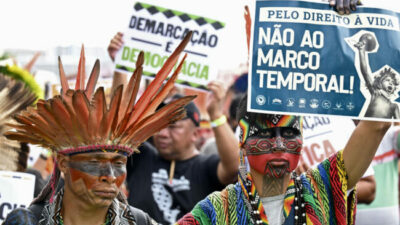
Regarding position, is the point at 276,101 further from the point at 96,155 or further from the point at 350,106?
the point at 96,155

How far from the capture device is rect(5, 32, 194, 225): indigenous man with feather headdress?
4.31m

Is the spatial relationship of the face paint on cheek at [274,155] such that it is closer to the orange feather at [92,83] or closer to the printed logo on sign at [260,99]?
the printed logo on sign at [260,99]

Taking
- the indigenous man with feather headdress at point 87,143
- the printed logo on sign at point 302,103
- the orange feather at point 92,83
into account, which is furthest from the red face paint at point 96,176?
the printed logo on sign at point 302,103

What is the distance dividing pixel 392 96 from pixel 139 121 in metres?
1.38

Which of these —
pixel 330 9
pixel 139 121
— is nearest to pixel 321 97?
pixel 330 9

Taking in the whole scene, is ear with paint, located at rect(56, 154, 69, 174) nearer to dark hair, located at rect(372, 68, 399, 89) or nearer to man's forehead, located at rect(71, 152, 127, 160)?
man's forehead, located at rect(71, 152, 127, 160)

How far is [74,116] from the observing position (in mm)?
4309

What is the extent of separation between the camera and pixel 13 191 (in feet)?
18.1

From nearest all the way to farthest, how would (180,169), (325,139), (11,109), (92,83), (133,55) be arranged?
(92,83), (11,109), (325,139), (180,169), (133,55)

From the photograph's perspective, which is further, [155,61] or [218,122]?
[155,61]

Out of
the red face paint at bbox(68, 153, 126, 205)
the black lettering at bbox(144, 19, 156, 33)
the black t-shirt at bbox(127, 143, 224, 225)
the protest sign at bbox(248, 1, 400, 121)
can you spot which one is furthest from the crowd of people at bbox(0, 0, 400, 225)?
the black lettering at bbox(144, 19, 156, 33)

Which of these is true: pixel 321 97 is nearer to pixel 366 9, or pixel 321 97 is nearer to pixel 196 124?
pixel 366 9

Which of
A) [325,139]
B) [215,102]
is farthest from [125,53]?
[325,139]

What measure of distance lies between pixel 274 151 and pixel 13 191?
1.75 metres
